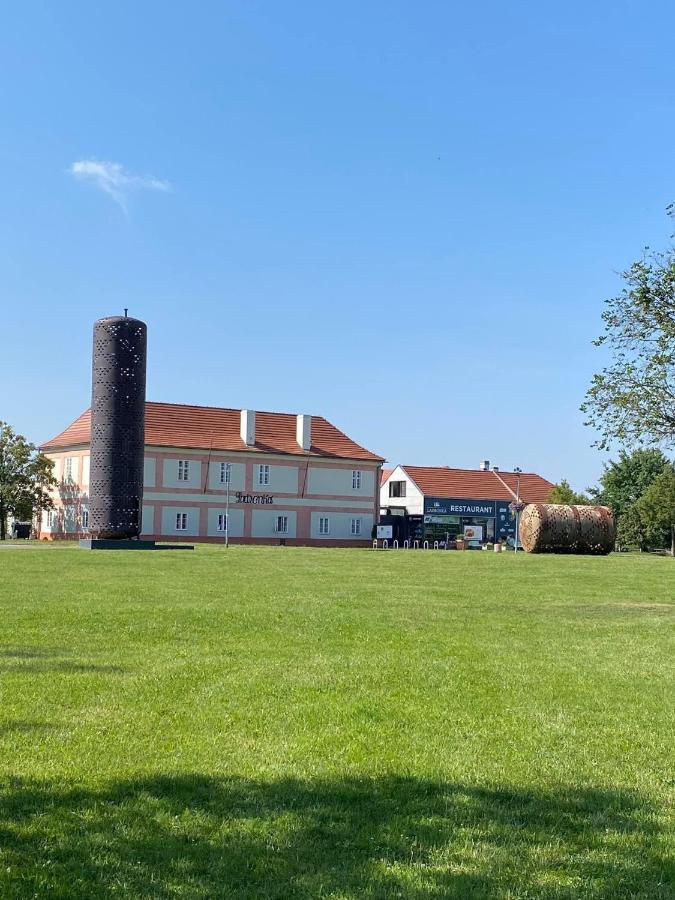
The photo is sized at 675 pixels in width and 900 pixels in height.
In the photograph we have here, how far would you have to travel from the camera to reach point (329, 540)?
76000 millimetres

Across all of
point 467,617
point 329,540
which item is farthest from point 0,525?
point 467,617

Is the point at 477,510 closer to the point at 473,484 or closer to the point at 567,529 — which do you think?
the point at 473,484

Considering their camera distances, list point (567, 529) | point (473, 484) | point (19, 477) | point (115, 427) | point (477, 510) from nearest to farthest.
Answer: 1. point (115, 427)
2. point (567, 529)
3. point (19, 477)
4. point (477, 510)
5. point (473, 484)

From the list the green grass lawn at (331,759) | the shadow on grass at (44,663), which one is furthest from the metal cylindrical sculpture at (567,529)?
the shadow on grass at (44,663)

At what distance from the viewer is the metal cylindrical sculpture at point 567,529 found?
55.4 meters

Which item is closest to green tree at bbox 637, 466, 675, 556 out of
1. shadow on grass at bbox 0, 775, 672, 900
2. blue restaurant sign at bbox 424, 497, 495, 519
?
blue restaurant sign at bbox 424, 497, 495, 519

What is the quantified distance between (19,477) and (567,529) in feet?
127

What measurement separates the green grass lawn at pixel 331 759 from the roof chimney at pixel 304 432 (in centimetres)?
6289

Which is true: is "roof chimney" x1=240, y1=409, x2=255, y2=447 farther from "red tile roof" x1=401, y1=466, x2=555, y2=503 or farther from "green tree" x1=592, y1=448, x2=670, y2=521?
"green tree" x1=592, y1=448, x2=670, y2=521

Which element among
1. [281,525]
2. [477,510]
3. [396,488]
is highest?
[396,488]

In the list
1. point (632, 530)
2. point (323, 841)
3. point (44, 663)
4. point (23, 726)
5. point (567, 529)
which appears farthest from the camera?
point (632, 530)

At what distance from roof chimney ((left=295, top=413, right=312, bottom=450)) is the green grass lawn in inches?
2476

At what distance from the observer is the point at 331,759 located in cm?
643

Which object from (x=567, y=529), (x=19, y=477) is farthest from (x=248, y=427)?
(x=567, y=529)
